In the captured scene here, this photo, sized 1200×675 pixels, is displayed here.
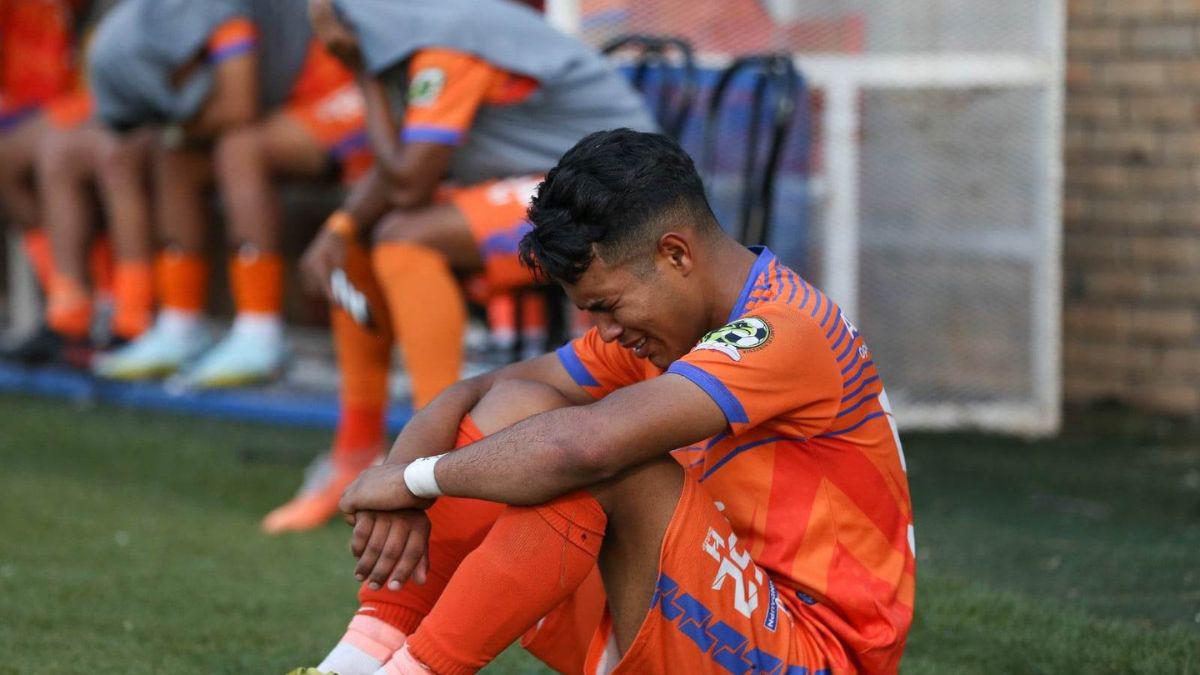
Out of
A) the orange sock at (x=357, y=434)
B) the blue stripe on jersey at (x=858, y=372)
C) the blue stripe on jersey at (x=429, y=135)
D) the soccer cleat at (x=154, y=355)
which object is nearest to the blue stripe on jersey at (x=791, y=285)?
the blue stripe on jersey at (x=858, y=372)

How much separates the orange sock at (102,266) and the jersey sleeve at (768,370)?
446cm

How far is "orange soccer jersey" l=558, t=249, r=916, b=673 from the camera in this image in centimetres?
198

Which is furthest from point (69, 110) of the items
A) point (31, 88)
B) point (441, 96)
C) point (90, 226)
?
point (441, 96)

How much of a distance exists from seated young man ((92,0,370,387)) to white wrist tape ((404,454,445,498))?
3032 mm

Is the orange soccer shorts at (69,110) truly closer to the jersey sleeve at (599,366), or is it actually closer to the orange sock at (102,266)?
the orange sock at (102,266)

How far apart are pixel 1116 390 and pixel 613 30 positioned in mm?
2038

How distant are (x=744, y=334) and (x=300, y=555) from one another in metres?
1.72

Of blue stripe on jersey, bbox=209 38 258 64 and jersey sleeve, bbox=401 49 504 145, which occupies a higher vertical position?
jersey sleeve, bbox=401 49 504 145

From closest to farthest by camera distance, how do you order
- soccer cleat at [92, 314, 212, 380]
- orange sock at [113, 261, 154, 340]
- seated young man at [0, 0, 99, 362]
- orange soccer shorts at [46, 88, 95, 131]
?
soccer cleat at [92, 314, 212, 380]
orange sock at [113, 261, 154, 340]
orange soccer shorts at [46, 88, 95, 131]
seated young man at [0, 0, 99, 362]

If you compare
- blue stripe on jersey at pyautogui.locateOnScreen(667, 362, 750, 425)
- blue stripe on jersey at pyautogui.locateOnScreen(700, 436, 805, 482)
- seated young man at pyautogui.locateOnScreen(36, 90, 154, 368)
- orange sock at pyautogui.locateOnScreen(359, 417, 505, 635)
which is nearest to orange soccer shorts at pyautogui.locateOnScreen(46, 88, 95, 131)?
seated young man at pyautogui.locateOnScreen(36, 90, 154, 368)

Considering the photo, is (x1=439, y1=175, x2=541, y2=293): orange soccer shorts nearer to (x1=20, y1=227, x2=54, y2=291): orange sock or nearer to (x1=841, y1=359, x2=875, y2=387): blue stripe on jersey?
(x1=841, y1=359, x2=875, y2=387): blue stripe on jersey

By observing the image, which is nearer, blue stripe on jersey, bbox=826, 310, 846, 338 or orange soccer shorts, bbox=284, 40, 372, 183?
blue stripe on jersey, bbox=826, 310, 846, 338

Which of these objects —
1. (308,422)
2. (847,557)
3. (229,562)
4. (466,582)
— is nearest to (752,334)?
(847,557)

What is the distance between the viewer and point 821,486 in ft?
6.68
